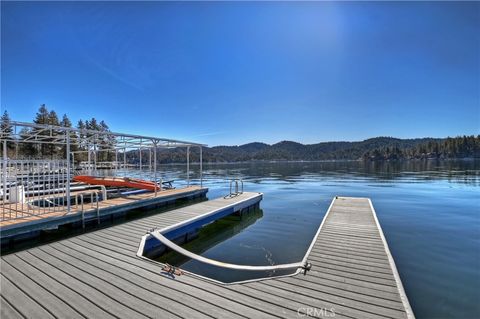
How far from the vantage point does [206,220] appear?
8.95 m

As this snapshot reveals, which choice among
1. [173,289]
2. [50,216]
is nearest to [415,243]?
[173,289]

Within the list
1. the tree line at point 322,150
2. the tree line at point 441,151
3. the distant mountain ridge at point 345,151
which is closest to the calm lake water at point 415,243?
the tree line at point 322,150

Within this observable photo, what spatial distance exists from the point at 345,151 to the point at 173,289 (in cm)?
16847

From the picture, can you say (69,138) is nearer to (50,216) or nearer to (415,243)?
(50,216)

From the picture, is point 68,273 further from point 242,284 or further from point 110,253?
point 242,284

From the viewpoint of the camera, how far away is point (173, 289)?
3684 mm

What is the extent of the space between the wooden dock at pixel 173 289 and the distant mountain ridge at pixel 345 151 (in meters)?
78.7

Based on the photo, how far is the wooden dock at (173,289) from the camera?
3135 mm

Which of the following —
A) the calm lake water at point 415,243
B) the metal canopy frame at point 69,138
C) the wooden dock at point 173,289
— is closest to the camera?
the wooden dock at point 173,289

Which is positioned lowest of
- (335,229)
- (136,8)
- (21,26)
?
(335,229)

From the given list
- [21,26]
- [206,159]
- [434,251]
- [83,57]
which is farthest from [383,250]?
[206,159]

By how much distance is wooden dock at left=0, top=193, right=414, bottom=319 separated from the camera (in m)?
3.13

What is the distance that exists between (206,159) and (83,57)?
116 meters

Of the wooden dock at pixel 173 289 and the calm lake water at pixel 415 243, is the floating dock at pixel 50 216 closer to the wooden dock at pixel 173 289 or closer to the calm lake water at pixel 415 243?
the wooden dock at pixel 173 289
